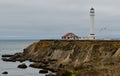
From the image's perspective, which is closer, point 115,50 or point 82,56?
point 115,50

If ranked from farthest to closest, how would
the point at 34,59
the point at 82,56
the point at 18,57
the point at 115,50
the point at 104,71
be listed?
the point at 18,57 < the point at 34,59 < the point at 82,56 < the point at 115,50 < the point at 104,71

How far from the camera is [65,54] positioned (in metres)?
97.2

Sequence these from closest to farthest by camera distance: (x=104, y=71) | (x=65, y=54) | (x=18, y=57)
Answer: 1. (x=104, y=71)
2. (x=65, y=54)
3. (x=18, y=57)

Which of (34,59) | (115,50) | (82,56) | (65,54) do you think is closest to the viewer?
(115,50)

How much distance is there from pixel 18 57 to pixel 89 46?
111 feet

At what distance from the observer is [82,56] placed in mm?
88875

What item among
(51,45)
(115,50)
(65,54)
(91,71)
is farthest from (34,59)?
(91,71)

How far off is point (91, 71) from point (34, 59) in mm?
66172

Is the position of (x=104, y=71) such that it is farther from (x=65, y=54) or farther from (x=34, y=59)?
(x=34, y=59)

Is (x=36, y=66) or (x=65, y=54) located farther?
(x=65, y=54)

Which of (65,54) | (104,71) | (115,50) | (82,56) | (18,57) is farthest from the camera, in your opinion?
(18,57)

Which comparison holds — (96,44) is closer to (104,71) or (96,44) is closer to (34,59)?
(34,59)

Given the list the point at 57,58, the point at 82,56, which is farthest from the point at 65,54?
the point at 82,56

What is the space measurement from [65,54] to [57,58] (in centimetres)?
256
